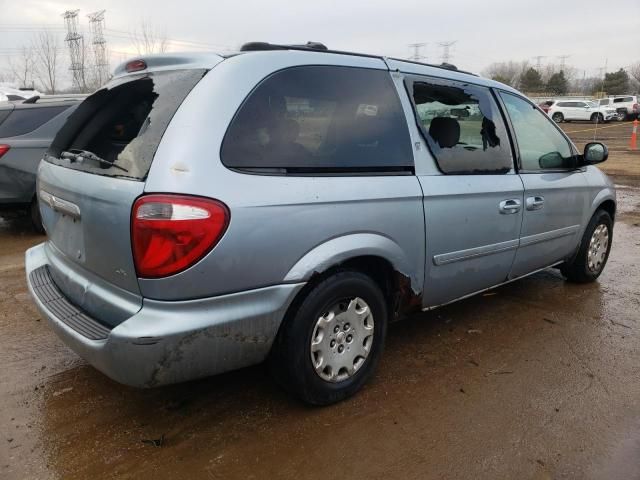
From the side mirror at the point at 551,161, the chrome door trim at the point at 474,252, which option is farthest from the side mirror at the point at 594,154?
the chrome door trim at the point at 474,252

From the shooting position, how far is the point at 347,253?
2629 mm

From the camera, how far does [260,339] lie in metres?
2.46

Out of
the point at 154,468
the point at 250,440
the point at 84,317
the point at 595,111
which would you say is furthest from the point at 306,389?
the point at 595,111

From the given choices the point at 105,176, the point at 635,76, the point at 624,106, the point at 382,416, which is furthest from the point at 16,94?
the point at 635,76

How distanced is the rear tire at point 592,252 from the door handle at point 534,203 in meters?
1.04

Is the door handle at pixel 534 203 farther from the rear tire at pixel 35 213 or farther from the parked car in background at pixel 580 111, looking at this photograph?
the parked car in background at pixel 580 111

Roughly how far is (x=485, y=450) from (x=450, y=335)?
4.44 ft

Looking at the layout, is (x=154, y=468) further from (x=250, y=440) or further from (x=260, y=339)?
(x=260, y=339)

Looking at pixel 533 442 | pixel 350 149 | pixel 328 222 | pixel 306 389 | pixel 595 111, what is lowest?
pixel 533 442

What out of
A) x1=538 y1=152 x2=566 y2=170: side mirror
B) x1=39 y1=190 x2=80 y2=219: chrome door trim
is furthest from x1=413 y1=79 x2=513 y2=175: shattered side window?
x1=39 y1=190 x2=80 y2=219: chrome door trim

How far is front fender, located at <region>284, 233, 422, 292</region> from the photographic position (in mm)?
2477

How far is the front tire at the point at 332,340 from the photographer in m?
2.57

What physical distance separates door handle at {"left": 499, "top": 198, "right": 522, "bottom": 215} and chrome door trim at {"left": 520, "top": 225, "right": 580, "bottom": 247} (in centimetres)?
28

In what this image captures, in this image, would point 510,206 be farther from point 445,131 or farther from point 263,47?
point 263,47
